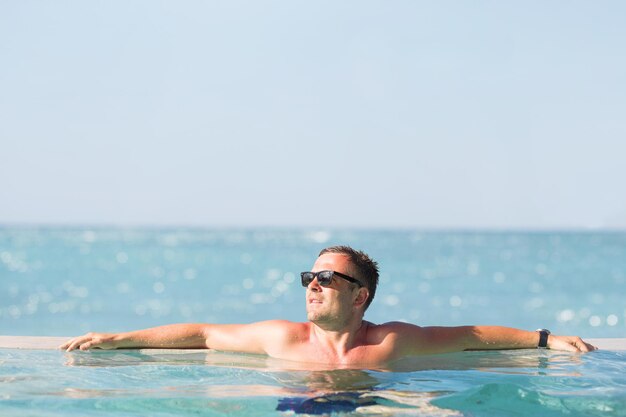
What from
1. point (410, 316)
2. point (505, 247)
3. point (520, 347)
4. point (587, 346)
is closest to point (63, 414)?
point (520, 347)

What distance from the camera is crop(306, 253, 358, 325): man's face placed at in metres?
5.70

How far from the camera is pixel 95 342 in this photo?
6230 millimetres

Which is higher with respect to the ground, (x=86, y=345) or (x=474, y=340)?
(x=474, y=340)

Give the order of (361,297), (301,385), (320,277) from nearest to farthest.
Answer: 1. (301,385)
2. (320,277)
3. (361,297)

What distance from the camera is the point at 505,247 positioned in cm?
7106

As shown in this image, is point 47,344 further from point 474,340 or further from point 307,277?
point 474,340

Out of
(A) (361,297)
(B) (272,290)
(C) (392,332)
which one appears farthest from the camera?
(B) (272,290)

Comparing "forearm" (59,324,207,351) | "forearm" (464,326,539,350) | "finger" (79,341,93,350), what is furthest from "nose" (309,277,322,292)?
"finger" (79,341,93,350)

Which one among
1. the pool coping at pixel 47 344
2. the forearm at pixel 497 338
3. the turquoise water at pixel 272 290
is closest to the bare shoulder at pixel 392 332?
the forearm at pixel 497 338

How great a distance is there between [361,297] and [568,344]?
4.93 ft

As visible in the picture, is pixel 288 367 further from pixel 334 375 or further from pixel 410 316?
pixel 410 316

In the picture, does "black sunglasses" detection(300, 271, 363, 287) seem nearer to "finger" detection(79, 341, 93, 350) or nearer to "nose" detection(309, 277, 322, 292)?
"nose" detection(309, 277, 322, 292)

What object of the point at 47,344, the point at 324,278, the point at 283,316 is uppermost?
the point at 283,316

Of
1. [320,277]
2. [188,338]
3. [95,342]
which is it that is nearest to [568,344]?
[320,277]
